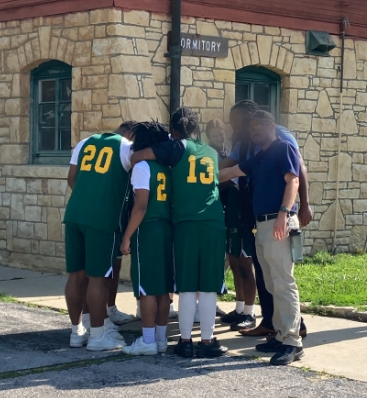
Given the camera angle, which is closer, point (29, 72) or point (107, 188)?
point (107, 188)

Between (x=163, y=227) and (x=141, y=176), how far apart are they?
0.45 meters

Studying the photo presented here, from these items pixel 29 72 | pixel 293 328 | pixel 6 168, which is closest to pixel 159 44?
pixel 29 72

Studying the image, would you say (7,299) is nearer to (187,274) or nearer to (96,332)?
(96,332)

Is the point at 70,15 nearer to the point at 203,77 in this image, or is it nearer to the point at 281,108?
the point at 203,77

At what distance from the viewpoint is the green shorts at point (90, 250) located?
687 cm

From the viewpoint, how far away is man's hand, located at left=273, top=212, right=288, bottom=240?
6.45 meters

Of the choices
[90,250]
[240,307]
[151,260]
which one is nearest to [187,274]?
[151,260]

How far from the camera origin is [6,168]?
11609 millimetres

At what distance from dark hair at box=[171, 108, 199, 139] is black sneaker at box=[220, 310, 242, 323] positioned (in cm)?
196

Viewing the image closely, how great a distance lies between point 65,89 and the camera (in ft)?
36.8

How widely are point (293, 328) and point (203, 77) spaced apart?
16.7 feet

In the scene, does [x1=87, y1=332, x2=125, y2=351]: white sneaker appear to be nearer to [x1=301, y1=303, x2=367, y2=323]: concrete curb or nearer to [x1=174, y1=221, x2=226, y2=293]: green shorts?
[x1=174, y1=221, x2=226, y2=293]: green shorts

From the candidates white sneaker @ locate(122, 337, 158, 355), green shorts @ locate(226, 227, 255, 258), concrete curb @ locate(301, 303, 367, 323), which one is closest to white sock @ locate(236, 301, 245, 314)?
green shorts @ locate(226, 227, 255, 258)

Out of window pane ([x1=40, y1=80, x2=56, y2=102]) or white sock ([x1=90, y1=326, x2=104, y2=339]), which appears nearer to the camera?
white sock ([x1=90, y1=326, x2=104, y2=339])
